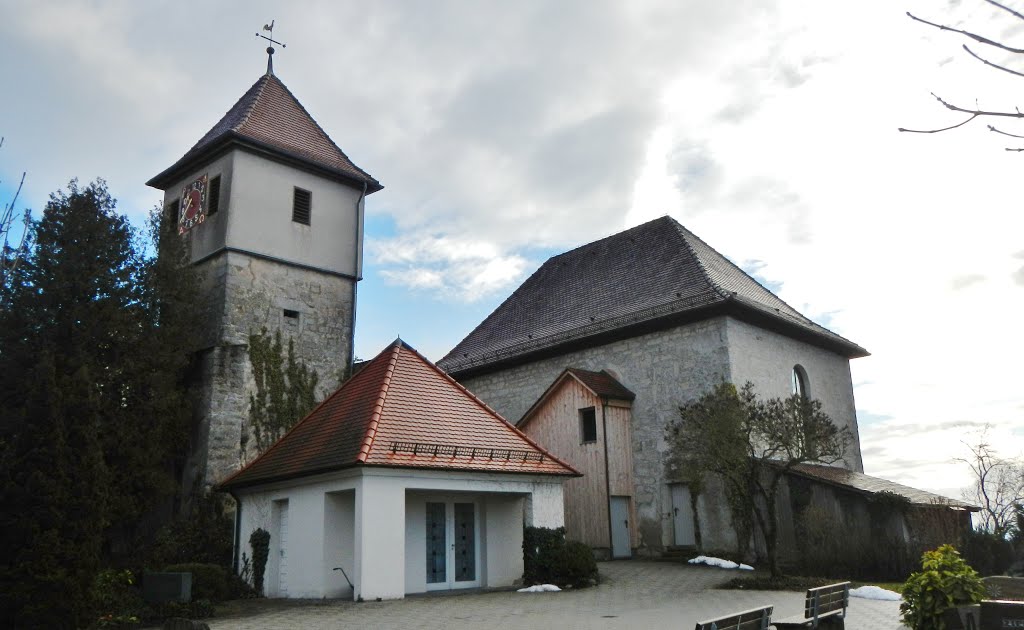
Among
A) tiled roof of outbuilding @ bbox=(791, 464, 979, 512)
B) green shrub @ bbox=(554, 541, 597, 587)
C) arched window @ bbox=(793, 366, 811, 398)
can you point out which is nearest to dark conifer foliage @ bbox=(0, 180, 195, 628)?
green shrub @ bbox=(554, 541, 597, 587)

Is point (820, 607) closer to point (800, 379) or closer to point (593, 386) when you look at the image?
point (593, 386)

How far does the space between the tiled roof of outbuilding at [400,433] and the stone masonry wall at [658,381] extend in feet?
15.7

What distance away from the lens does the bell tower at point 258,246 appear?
20.2 meters

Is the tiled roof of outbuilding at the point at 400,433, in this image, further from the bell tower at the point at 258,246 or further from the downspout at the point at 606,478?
the downspout at the point at 606,478

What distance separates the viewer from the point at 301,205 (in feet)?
76.1

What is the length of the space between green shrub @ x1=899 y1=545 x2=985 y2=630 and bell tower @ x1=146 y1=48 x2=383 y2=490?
1539 cm

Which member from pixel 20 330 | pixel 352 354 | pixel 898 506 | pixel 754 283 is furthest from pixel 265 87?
pixel 898 506

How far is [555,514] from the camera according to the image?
54.2 feet

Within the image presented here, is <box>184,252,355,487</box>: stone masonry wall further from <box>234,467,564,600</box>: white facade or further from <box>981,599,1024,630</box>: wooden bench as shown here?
<box>981,599,1024,630</box>: wooden bench

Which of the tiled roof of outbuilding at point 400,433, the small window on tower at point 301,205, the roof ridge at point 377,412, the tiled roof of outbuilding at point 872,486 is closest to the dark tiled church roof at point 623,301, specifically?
the tiled roof of outbuilding at point 872,486

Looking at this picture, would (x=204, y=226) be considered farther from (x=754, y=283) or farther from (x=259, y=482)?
(x=754, y=283)

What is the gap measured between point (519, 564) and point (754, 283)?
12.1m

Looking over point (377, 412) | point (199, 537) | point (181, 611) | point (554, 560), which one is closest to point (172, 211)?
point (199, 537)

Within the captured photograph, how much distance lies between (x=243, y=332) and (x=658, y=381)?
1068 cm
